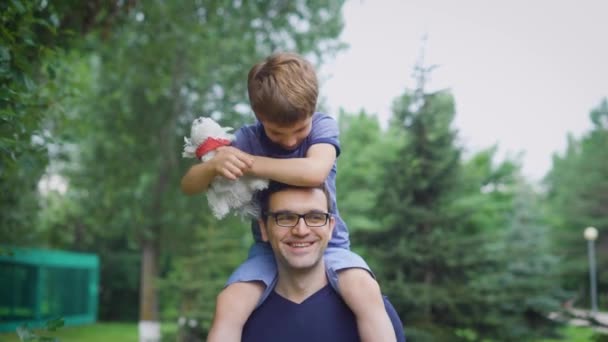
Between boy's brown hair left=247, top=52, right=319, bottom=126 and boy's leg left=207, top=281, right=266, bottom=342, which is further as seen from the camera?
boy's leg left=207, top=281, right=266, bottom=342

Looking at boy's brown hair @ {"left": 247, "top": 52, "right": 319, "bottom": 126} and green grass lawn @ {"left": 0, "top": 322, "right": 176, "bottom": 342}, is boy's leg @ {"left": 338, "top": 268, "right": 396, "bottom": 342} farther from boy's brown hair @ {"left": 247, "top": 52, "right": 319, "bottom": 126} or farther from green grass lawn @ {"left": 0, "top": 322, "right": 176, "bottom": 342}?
green grass lawn @ {"left": 0, "top": 322, "right": 176, "bottom": 342}

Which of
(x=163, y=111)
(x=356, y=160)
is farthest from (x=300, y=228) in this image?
(x=356, y=160)

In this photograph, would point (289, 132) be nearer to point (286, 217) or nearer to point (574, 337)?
point (286, 217)

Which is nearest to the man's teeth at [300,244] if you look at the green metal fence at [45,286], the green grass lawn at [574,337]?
the green grass lawn at [574,337]

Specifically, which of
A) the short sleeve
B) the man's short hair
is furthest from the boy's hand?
the short sleeve

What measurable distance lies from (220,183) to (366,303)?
876mm

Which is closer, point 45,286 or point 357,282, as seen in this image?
point 357,282

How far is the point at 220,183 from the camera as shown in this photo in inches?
123

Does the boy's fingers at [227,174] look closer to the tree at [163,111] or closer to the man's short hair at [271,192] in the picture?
the man's short hair at [271,192]

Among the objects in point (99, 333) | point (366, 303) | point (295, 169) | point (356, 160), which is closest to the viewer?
point (295, 169)

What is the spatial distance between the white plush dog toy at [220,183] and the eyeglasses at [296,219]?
16 cm

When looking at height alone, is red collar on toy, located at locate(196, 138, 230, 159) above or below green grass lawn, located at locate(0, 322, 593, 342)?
above

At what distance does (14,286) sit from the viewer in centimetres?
2023

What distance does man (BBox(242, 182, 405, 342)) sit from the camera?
3109 millimetres
